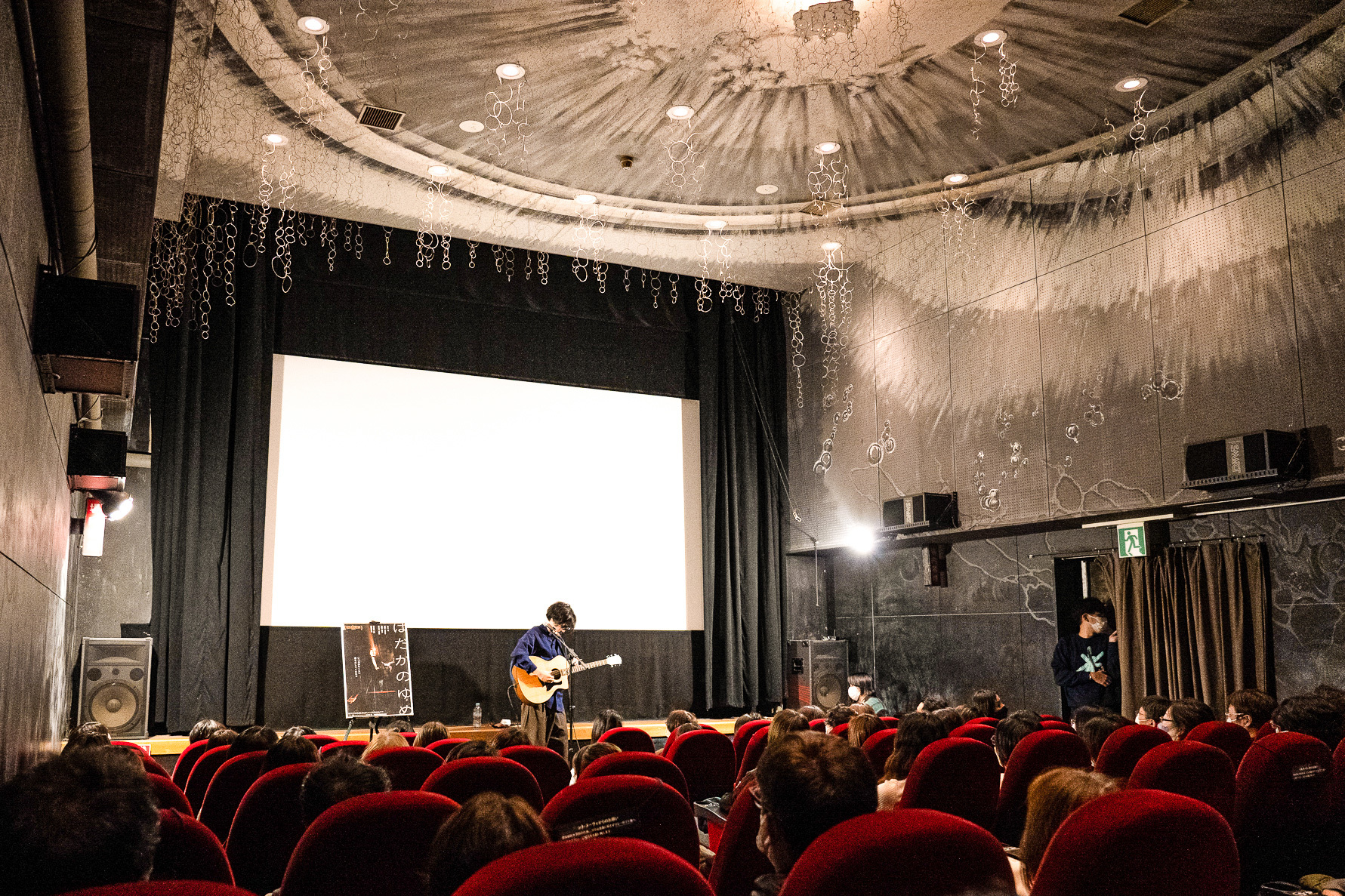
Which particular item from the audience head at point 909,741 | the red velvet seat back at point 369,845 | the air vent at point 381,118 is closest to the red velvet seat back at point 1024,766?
the audience head at point 909,741

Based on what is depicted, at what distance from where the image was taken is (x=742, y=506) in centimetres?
1126

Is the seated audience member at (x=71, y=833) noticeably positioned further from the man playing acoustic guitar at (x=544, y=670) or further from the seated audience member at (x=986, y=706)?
the man playing acoustic guitar at (x=544, y=670)

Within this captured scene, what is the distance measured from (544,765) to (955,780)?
55.9 inches

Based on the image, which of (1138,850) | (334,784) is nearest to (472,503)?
(334,784)

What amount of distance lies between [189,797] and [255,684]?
17.4ft

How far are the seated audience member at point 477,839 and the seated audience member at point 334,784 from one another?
104 centimetres

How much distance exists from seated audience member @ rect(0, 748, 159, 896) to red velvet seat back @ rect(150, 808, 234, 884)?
65 cm

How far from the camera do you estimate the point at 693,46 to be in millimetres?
6660

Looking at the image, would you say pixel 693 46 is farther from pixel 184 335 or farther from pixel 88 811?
pixel 88 811

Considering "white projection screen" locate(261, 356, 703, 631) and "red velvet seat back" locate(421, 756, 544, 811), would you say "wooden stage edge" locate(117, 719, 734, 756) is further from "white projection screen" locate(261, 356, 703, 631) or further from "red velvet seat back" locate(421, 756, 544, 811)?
"red velvet seat back" locate(421, 756, 544, 811)

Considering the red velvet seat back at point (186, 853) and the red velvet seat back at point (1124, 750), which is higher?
the red velvet seat back at point (186, 853)

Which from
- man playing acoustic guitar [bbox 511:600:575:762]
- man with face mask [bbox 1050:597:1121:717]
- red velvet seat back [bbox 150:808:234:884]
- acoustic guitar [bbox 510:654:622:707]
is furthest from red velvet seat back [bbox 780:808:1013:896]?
man with face mask [bbox 1050:597:1121:717]

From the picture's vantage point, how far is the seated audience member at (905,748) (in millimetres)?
3615

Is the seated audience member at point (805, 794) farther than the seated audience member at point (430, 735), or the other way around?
the seated audience member at point (430, 735)
